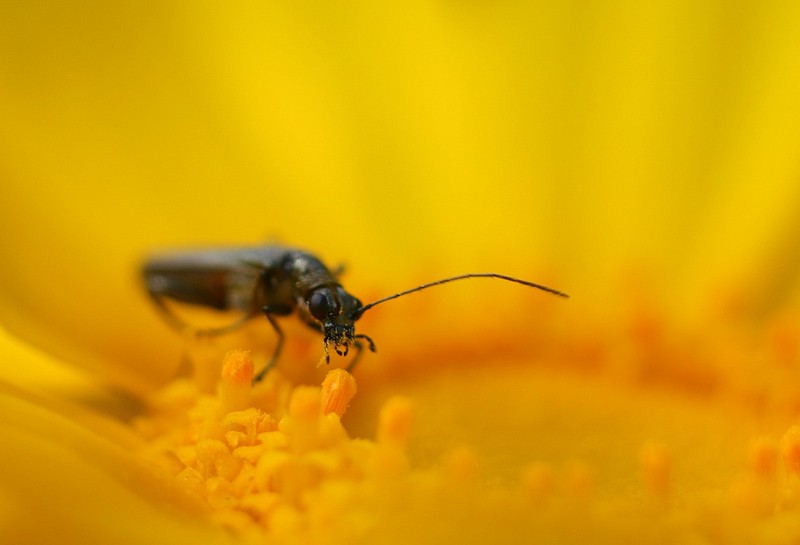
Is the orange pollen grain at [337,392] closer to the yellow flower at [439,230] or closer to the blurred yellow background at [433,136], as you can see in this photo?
the yellow flower at [439,230]

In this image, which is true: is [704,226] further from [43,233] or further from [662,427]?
[43,233]

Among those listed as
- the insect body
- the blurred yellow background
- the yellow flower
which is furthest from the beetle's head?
the blurred yellow background

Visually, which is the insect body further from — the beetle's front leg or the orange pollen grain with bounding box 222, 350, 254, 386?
the orange pollen grain with bounding box 222, 350, 254, 386

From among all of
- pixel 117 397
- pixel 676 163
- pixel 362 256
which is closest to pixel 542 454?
pixel 117 397

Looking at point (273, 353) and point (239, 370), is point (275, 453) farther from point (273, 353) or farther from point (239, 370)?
point (273, 353)

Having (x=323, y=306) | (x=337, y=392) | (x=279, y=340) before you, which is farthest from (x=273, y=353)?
(x=337, y=392)
